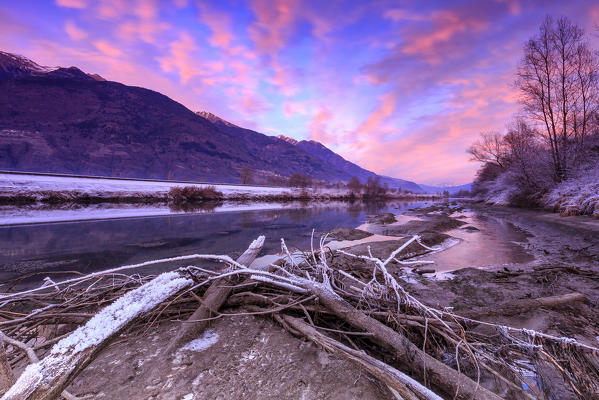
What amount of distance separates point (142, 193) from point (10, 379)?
3056 cm

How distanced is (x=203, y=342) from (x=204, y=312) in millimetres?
226

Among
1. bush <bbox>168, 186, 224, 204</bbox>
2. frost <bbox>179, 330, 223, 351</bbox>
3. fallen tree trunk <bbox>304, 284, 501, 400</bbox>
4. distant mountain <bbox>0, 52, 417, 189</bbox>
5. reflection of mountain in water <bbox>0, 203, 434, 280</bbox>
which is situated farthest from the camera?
distant mountain <bbox>0, 52, 417, 189</bbox>

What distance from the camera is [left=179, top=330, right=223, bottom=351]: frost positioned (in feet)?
5.53

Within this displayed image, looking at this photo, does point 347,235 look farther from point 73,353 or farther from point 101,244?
point 101,244

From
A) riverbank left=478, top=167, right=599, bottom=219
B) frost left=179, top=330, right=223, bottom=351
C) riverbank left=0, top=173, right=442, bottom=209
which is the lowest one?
riverbank left=0, top=173, right=442, bottom=209

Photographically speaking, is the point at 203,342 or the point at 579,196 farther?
the point at 579,196

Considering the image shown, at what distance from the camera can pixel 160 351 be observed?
1.67 meters

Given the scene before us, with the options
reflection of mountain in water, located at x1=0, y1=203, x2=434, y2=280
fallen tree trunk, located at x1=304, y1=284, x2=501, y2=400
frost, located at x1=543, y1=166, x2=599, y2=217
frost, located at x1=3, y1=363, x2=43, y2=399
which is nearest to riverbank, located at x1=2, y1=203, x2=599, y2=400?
→ fallen tree trunk, located at x1=304, y1=284, x2=501, y2=400

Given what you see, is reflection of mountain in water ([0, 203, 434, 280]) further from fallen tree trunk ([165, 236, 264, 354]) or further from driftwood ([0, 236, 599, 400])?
Result: fallen tree trunk ([165, 236, 264, 354])

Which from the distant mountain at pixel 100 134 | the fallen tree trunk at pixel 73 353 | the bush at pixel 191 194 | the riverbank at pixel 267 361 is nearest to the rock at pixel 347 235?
the riverbank at pixel 267 361

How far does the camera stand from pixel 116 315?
1.24 m

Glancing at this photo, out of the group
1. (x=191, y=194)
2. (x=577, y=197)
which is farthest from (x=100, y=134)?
(x=577, y=197)

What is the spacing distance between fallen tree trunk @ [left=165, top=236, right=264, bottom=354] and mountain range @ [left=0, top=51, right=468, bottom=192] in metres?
127

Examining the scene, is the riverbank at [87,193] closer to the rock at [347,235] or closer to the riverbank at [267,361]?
the rock at [347,235]
